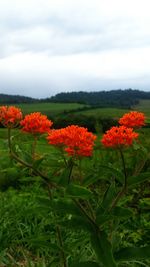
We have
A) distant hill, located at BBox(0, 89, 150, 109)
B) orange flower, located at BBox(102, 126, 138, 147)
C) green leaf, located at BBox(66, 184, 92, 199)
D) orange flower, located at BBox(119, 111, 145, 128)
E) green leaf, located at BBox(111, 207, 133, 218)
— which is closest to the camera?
green leaf, located at BBox(66, 184, 92, 199)

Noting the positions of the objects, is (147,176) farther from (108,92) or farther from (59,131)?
(108,92)

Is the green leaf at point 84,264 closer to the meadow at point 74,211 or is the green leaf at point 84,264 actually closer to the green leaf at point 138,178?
the meadow at point 74,211

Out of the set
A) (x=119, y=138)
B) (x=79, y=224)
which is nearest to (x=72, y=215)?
(x=79, y=224)

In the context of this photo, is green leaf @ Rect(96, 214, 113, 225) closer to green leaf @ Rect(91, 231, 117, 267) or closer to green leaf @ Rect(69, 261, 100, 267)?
green leaf @ Rect(91, 231, 117, 267)

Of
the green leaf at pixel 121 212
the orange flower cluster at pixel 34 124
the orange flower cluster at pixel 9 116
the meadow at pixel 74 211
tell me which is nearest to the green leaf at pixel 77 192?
the meadow at pixel 74 211

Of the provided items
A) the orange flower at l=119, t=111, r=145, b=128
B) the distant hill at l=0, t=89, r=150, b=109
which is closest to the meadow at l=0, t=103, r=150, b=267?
the orange flower at l=119, t=111, r=145, b=128

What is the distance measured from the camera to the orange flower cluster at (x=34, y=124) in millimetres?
3482

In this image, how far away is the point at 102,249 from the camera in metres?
3.35

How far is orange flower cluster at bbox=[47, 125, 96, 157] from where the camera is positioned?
10.7ft

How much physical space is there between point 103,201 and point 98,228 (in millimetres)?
204

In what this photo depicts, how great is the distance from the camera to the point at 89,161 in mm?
9047

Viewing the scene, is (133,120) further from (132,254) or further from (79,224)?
(132,254)

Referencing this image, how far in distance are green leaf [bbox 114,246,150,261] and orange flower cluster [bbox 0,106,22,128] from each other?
4.19ft

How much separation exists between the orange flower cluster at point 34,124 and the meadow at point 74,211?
3.1 inches
